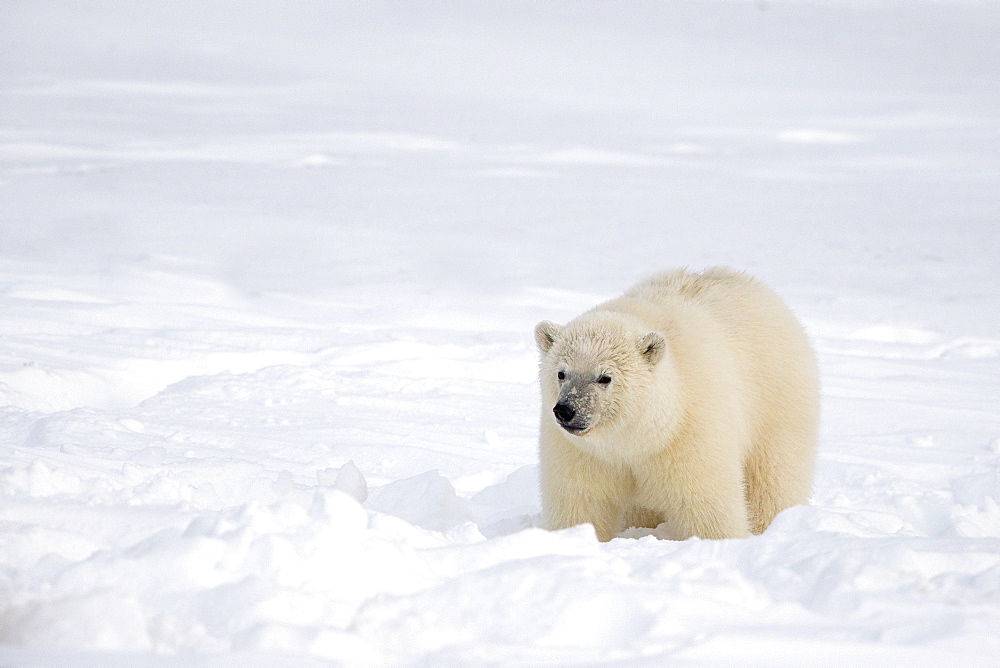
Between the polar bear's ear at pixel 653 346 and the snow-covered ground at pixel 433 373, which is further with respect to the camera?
the polar bear's ear at pixel 653 346

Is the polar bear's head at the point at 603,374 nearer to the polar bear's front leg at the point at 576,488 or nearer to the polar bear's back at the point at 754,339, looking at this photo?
the polar bear's front leg at the point at 576,488

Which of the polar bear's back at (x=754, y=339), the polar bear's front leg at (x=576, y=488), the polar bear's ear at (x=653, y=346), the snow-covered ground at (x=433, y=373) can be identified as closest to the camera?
the snow-covered ground at (x=433, y=373)

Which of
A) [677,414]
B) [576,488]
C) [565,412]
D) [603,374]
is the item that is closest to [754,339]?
[677,414]

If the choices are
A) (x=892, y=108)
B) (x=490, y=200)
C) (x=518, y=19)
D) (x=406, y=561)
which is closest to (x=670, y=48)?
(x=518, y=19)

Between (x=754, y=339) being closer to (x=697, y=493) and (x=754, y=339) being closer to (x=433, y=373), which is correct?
(x=697, y=493)

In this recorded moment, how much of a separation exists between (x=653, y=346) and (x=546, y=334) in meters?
0.42

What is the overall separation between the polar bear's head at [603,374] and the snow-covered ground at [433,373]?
48 centimetres

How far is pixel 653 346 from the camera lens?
3430 millimetres

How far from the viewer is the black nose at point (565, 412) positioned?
10.8 ft

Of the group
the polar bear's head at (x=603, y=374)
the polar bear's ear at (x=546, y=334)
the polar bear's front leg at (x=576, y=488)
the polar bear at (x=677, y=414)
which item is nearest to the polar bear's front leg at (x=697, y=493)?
A: the polar bear at (x=677, y=414)

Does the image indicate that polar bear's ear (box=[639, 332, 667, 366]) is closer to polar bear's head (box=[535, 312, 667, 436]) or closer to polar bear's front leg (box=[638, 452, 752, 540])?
polar bear's head (box=[535, 312, 667, 436])

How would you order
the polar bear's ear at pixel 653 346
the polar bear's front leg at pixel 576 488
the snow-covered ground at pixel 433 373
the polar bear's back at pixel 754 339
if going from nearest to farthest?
the snow-covered ground at pixel 433 373 → the polar bear's ear at pixel 653 346 → the polar bear's front leg at pixel 576 488 → the polar bear's back at pixel 754 339

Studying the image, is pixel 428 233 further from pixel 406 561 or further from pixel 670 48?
pixel 670 48

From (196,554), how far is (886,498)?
129 inches
